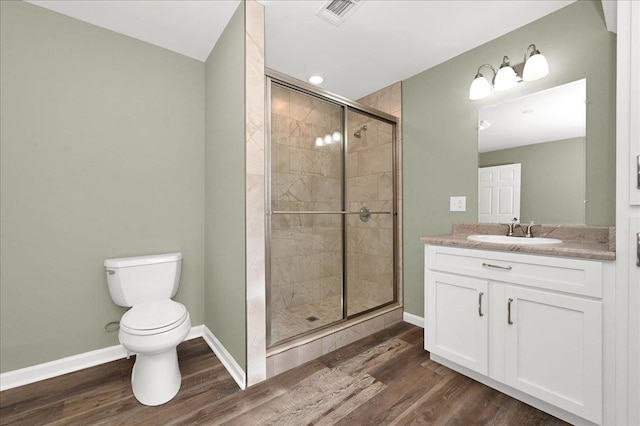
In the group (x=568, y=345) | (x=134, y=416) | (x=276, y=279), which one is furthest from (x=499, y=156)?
(x=134, y=416)

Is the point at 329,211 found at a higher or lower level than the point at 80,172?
lower

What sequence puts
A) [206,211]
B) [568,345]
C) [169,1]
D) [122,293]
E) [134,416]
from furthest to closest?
[206,211]
[122,293]
[169,1]
[134,416]
[568,345]

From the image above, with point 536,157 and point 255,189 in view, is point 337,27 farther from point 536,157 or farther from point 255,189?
point 536,157

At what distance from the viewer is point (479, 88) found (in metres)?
2.00

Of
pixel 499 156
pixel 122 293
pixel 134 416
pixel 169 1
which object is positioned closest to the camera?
pixel 134 416

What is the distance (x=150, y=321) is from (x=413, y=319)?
2140mm

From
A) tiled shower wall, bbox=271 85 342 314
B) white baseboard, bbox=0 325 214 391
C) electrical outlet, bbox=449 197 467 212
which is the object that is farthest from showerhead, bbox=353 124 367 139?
white baseboard, bbox=0 325 214 391

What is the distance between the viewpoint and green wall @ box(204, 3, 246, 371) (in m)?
1.71

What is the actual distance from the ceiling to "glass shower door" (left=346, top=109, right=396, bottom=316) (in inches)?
23.3

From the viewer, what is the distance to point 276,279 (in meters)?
2.38

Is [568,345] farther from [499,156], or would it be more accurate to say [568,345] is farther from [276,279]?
[276,279]

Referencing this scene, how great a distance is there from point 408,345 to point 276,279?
3.89 ft

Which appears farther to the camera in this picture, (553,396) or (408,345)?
(408,345)

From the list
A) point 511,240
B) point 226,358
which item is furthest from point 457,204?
point 226,358
